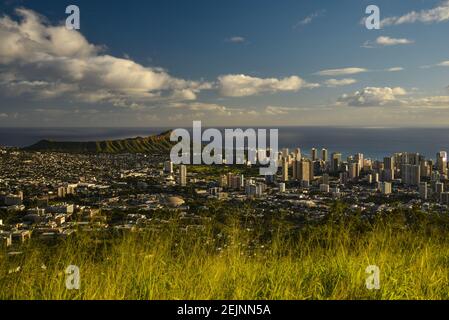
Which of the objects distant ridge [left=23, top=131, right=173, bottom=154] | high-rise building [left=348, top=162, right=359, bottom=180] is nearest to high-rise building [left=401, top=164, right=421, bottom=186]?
high-rise building [left=348, top=162, right=359, bottom=180]

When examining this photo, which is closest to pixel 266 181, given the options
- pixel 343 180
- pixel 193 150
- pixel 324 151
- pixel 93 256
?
pixel 343 180

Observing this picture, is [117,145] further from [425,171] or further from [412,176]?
[412,176]

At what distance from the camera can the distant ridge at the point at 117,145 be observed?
3369 cm

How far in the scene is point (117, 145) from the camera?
38.8 meters

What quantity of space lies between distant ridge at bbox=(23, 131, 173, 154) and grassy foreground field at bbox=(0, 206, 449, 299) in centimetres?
2858

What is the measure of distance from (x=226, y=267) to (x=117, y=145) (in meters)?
36.5

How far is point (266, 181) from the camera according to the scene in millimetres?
21156

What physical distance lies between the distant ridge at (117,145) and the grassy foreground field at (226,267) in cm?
2858

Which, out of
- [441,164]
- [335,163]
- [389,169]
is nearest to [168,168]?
[335,163]

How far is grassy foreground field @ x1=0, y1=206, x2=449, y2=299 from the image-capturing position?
10.00ft
